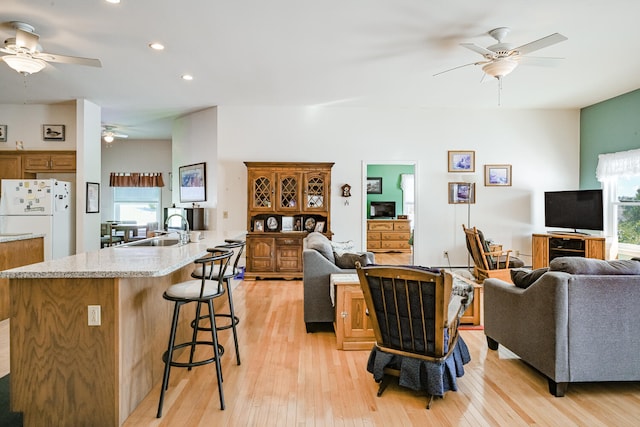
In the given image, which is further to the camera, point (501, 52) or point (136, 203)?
point (136, 203)

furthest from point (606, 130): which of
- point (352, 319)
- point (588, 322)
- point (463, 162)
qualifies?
point (352, 319)

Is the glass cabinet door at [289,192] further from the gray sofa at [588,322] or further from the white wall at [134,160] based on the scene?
the white wall at [134,160]

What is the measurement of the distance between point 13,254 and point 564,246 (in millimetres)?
7290

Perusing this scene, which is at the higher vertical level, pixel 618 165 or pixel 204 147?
pixel 204 147

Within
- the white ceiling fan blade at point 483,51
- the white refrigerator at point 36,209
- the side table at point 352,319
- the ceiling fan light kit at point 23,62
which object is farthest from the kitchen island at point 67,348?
the white refrigerator at point 36,209

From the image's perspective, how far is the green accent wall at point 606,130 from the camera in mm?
5809

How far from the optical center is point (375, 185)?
10578 millimetres

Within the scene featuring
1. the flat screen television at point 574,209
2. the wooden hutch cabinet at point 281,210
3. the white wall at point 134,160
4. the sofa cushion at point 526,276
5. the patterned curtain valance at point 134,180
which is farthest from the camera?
the white wall at point 134,160

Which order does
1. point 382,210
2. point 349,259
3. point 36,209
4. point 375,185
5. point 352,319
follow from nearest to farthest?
1. point 352,319
2. point 349,259
3. point 36,209
4. point 382,210
5. point 375,185

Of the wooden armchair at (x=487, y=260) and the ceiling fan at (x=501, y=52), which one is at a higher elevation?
the ceiling fan at (x=501, y=52)

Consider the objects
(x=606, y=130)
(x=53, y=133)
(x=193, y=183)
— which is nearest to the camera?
(x=606, y=130)

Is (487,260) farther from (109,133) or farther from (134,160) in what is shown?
(134,160)

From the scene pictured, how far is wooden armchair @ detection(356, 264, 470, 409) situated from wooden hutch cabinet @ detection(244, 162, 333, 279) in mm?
3799

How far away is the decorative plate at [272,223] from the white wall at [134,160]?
4514 mm
